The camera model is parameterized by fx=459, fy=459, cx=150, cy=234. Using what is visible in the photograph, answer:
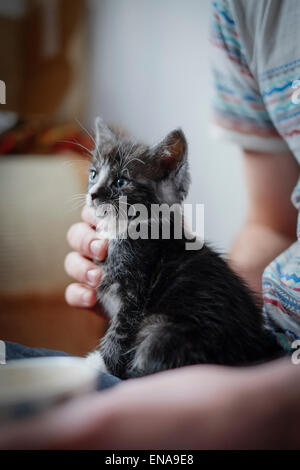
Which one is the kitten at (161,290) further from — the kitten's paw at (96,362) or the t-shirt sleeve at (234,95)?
the t-shirt sleeve at (234,95)

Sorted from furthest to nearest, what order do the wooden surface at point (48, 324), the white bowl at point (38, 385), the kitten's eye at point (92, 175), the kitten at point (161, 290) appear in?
the wooden surface at point (48, 324), the kitten's eye at point (92, 175), the kitten at point (161, 290), the white bowl at point (38, 385)

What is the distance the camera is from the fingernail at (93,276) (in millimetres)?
500

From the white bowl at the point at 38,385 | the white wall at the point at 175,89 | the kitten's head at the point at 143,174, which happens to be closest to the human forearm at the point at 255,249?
the white wall at the point at 175,89

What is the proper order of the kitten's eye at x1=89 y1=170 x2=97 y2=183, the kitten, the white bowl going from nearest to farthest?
the white bowl → the kitten → the kitten's eye at x1=89 y1=170 x2=97 y2=183

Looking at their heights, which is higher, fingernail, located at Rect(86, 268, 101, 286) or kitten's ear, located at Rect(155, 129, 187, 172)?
kitten's ear, located at Rect(155, 129, 187, 172)

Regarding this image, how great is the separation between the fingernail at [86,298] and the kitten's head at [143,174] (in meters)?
0.12

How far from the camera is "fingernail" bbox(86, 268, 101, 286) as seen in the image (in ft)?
1.64

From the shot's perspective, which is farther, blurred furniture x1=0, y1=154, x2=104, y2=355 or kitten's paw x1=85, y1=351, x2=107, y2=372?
blurred furniture x1=0, y1=154, x2=104, y2=355

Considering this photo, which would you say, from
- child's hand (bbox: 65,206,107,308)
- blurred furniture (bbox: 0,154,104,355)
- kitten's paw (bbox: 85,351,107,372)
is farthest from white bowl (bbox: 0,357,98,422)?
blurred furniture (bbox: 0,154,104,355)

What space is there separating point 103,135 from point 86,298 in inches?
7.3

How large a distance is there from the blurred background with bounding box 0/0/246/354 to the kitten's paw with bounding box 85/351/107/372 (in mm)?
158

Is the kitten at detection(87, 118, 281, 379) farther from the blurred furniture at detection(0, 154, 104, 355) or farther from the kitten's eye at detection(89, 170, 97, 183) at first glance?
the blurred furniture at detection(0, 154, 104, 355)

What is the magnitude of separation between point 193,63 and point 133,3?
0.11 meters

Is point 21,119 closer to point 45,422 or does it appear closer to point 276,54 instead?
point 276,54
